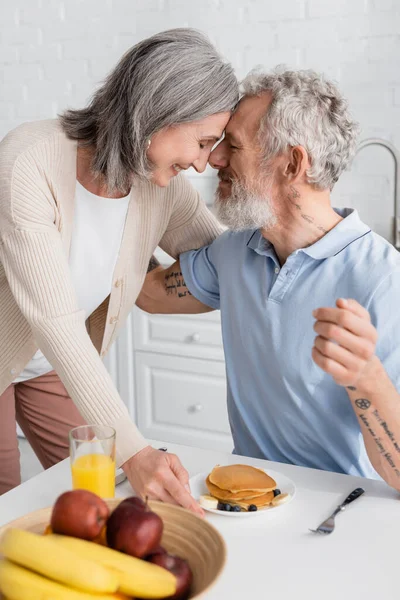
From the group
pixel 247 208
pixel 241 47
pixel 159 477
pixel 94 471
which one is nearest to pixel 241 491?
pixel 159 477

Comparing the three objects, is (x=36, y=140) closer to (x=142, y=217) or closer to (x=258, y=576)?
(x=142, y=217)

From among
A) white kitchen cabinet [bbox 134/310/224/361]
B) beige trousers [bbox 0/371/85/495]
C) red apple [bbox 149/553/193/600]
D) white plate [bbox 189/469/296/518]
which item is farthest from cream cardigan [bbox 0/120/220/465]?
white kitchen cabinet [bbox 134/310/224/361]

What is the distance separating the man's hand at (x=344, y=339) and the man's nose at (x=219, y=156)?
0.63m

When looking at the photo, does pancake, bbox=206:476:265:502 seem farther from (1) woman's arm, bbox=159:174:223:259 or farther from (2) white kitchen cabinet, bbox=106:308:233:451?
(2) white kitchen cabinet, bbox=106:308:233:451

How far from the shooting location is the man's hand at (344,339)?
1.09m

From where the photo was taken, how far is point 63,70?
386 cm

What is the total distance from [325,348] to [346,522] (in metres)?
0.26

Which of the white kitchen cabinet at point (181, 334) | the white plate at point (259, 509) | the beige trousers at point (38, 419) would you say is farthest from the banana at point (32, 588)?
the white kitchen cabinet at point (181, 334)

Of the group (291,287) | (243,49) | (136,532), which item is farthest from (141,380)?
(136,532)

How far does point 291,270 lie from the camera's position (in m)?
1.53

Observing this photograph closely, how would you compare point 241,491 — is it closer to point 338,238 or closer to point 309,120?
point 338,238

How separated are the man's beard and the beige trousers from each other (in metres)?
0.64

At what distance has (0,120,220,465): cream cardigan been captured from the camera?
135 centimetres

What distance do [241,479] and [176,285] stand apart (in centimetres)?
70
